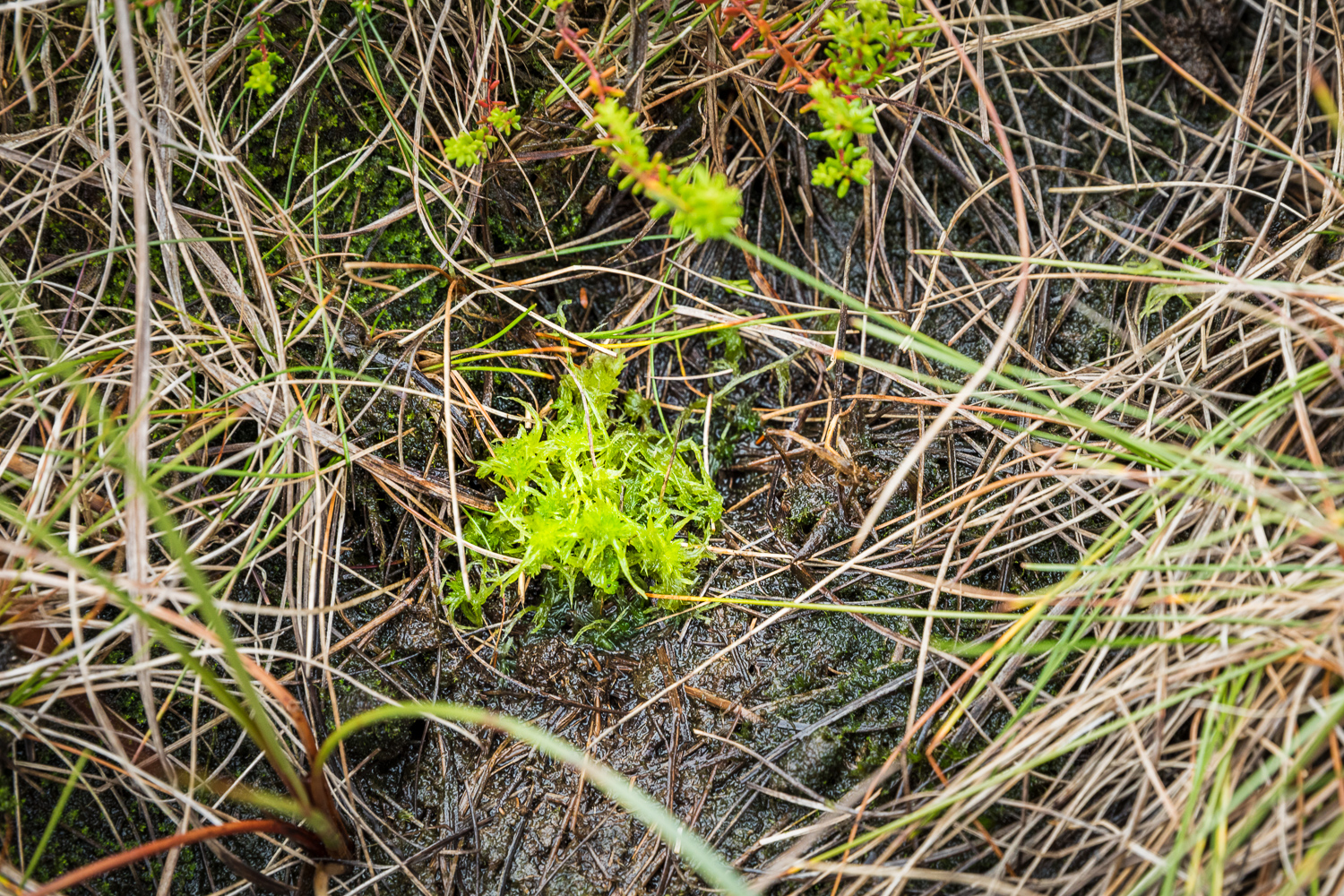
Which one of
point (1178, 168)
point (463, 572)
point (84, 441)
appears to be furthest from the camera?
point (1178, 168)

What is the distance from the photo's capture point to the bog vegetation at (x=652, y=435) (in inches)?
62.4

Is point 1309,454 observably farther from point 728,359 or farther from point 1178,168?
point 728,359

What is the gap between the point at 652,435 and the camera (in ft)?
7.27

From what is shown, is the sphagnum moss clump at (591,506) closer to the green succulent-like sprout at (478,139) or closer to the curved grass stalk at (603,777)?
the curved grass stalk at (603,777)

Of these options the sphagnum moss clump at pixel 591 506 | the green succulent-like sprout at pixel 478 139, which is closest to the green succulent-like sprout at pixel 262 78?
the green succulent-like sprout at pixel 478 139

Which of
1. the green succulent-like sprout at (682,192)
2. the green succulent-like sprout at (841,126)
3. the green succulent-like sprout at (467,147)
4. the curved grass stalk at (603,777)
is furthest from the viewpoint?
the green succulent-like sprout at (467,147)

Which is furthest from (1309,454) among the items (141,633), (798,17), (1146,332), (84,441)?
(84,441)

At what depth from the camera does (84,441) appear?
1828mm

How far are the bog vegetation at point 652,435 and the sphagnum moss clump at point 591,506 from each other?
0.6 inches

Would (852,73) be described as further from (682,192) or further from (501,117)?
(501,117)

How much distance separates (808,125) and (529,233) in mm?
893

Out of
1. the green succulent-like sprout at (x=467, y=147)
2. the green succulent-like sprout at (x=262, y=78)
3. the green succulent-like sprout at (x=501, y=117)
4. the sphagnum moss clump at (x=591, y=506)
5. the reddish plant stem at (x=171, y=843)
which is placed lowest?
the reddish plant stem at (x=171, y=843)

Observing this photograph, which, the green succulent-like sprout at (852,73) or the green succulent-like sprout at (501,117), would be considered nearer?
the green succulent-like sprout at (852,73)

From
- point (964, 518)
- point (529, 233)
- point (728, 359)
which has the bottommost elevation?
point (964, 518)
